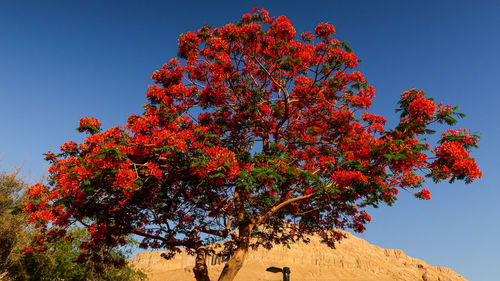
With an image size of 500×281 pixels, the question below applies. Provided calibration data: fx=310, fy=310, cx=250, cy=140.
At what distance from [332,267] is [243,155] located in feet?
544

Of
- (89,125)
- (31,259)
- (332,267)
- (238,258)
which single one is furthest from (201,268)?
(332,267)

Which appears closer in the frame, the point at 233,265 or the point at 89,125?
the point at 233,265

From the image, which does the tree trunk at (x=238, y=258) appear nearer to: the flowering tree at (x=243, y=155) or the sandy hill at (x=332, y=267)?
the flowering tree at (x=243, y=155)

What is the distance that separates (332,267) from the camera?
6240 inches

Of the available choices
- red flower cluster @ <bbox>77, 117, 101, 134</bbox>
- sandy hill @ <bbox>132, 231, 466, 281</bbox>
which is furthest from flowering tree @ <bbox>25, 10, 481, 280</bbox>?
sandy hill @ <bbox>132, 231, 466, 281</bbox>

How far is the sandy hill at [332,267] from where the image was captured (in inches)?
5758

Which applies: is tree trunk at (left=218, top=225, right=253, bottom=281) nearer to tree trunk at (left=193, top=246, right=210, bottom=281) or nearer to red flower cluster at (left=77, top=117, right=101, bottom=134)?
tree trunk at (left=193, top=246, right=210, bottom=281)

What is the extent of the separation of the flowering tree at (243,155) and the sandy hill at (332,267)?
133 m

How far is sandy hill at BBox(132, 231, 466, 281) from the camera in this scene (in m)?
146

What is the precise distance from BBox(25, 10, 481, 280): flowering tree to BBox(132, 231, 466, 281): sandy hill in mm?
132583

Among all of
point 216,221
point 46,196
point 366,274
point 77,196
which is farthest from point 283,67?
point 366,274

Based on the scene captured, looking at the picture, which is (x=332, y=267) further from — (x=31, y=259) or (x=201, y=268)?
(x=201, y=268)

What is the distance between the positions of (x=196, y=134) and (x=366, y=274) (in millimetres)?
164264

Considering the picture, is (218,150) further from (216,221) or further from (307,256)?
(307,256)
